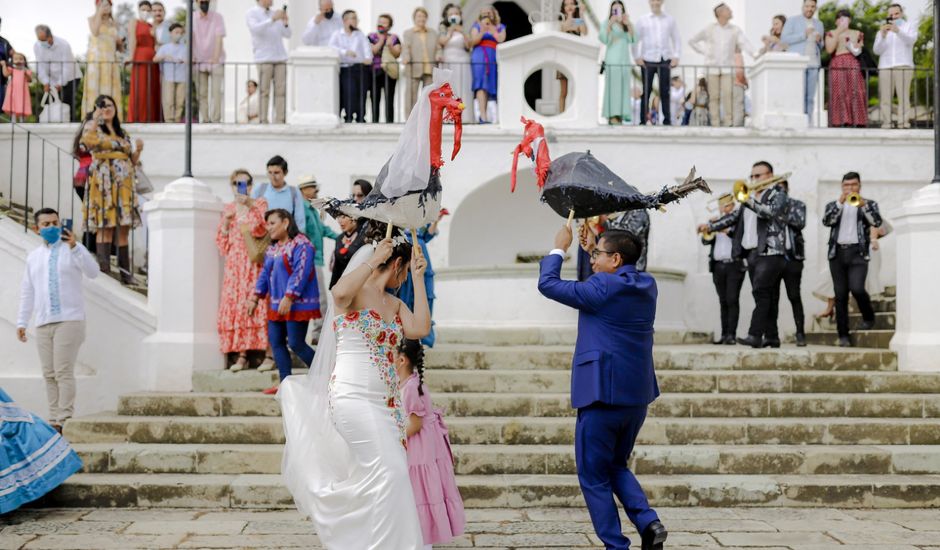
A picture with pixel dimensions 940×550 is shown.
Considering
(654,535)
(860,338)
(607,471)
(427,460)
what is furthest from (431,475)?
(860,338)

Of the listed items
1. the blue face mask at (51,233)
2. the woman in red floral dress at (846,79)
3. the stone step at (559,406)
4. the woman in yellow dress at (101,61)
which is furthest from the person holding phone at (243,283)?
the woman in red floral dress at (846,79)

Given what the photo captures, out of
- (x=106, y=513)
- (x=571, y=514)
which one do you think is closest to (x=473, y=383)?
(x=571, y=514)

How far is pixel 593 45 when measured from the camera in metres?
13.6

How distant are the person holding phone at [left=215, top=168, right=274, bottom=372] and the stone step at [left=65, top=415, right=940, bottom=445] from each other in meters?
1.32

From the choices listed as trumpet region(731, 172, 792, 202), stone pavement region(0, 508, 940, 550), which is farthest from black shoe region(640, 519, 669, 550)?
trumpet region(731, 172, 792, 202)

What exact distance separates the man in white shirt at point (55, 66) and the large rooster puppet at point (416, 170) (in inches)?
425

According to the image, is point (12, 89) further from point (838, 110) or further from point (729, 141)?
point (838, 110)

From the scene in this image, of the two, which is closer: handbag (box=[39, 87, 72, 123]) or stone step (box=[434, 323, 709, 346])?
stone step (box=[434, 323, 709, 346])

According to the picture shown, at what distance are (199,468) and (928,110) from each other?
15039 mm

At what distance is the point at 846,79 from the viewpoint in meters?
14.2

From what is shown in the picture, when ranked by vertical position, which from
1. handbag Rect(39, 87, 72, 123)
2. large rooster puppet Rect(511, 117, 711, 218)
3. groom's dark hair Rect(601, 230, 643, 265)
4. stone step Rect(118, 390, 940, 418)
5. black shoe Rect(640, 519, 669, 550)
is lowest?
black shoe Rect(640, 519, 669, 550)

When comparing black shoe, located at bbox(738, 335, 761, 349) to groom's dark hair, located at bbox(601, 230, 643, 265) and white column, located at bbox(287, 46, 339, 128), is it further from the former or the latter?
white column, located at bbox(287, 46, 339, 128)

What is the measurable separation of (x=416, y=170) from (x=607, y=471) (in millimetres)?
2073

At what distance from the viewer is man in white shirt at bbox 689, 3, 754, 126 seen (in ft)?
47.5
